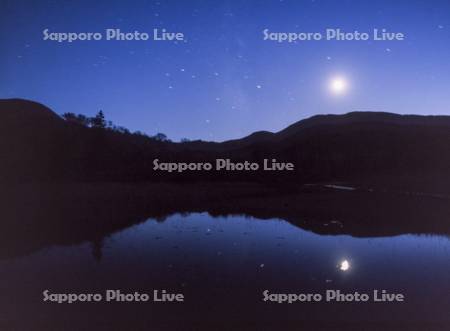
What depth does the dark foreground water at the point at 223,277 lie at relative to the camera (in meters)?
2.39

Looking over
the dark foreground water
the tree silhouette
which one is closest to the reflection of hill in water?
the dark foreground water

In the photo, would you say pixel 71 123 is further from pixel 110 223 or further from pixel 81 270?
pixel 81 270

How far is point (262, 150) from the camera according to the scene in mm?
2436

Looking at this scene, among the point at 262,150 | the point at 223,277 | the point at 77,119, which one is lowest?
the point at 223,277

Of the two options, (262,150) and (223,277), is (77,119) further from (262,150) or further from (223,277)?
(223,277)

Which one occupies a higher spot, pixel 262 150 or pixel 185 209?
pixel 262 150

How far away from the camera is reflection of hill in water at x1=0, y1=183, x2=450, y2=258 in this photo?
244cm

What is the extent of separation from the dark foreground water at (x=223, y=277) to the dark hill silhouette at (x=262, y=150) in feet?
1.63

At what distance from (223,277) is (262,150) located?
107cm

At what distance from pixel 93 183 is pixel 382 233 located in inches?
98.3

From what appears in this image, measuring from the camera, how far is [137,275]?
8.14ft

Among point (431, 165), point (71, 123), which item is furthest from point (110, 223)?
point (431, 165)

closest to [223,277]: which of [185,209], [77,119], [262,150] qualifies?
[185,209]

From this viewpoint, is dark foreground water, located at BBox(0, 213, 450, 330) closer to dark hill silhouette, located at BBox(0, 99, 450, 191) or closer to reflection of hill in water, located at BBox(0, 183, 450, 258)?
reflection of hill in water, located at BBox(0, 183, 450, 258)
